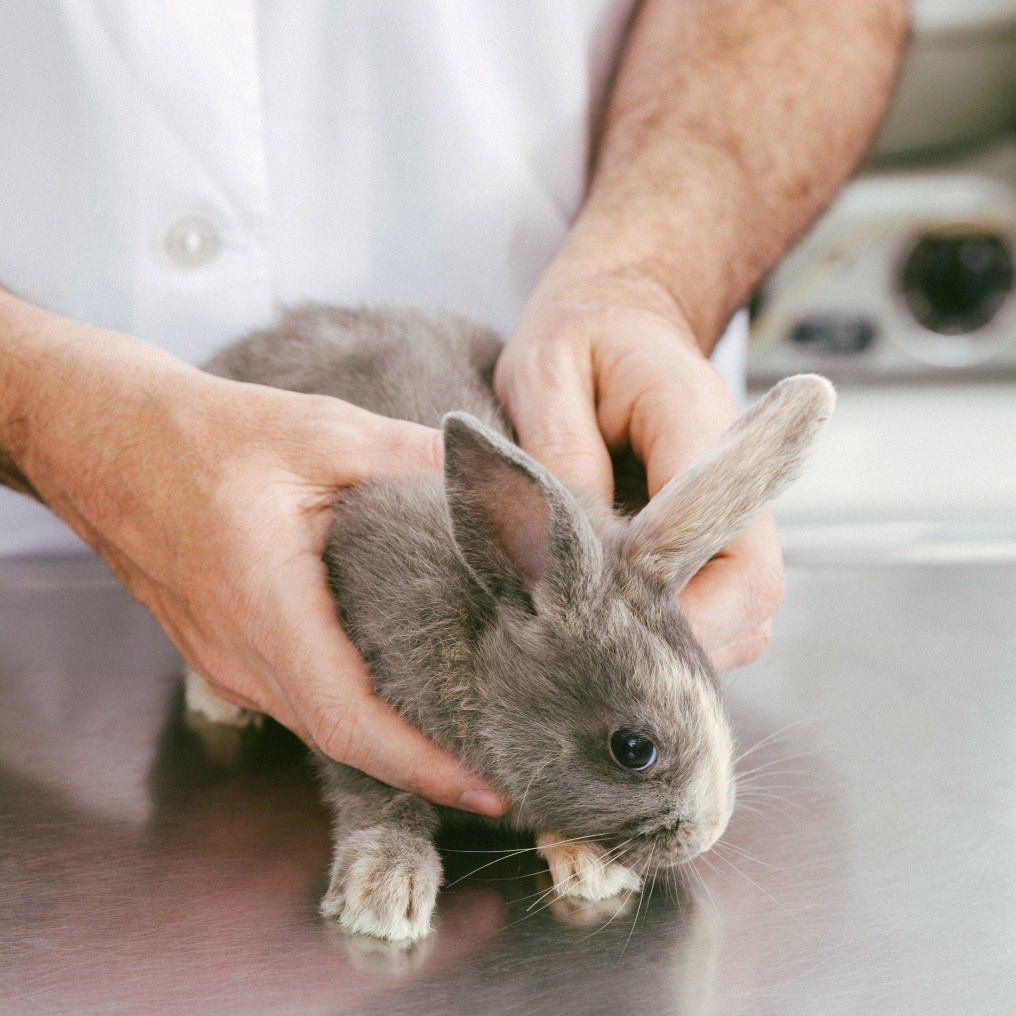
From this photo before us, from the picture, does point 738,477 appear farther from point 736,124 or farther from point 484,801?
point 736,124

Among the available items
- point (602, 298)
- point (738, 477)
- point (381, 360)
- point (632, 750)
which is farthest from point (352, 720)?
point (602, 298)

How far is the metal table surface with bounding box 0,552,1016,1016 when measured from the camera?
68 cm

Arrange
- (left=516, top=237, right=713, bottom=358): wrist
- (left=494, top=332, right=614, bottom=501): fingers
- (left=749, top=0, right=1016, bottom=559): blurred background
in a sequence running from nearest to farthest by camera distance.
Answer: (left=494, top=332, right=614, bottom=501): fingers → (left=516, top=237, right=713, bottom=358): wrist → (left=749, top=0, right=1016, bottom=559): blurred background

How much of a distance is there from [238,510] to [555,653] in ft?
1.02

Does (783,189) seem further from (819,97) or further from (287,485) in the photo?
(287,485)

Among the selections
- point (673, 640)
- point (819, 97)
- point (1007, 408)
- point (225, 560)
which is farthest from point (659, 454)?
point (1007, 408)

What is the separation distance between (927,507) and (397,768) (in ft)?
7.89

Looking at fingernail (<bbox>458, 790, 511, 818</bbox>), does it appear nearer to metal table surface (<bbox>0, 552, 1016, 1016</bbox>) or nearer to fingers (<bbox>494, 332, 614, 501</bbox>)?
metal table surface (<bbox>0, 552, 1016, 1016</bbox>)

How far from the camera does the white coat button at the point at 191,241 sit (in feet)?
4.43

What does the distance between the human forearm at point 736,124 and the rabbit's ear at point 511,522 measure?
0.69 m

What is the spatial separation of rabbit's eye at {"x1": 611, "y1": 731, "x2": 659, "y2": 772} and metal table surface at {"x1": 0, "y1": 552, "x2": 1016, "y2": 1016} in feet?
0.35

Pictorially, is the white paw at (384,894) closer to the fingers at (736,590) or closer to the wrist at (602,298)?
the fingers at (736,590)

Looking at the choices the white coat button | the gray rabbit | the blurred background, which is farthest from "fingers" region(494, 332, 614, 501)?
the blurred background

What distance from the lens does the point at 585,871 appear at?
0.81 m
